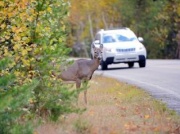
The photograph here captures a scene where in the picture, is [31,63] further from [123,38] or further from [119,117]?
[123,38]

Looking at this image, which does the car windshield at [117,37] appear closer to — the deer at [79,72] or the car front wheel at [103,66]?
the car front wheel at [103,66]

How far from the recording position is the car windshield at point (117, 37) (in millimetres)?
34625

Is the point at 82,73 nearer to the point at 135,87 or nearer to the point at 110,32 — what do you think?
the point at 135,87

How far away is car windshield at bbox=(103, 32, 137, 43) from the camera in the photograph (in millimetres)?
34625

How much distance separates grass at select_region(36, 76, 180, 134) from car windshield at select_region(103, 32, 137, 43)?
13501 millimetres

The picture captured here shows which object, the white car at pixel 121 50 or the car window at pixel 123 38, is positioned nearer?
the white car at pixel 121 50

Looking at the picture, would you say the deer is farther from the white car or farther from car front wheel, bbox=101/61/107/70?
car front wheel, bbox=101/61/107/70

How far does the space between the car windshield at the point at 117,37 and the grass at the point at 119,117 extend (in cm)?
1350

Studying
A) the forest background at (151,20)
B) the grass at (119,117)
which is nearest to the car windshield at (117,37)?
the grass at (119,117)

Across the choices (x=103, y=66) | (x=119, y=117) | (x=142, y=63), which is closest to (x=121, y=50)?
(x=142, y=63)

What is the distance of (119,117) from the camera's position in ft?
49.5

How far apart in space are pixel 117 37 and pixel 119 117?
1978 cm

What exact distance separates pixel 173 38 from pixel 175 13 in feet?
6.21

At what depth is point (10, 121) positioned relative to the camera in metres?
10.4
